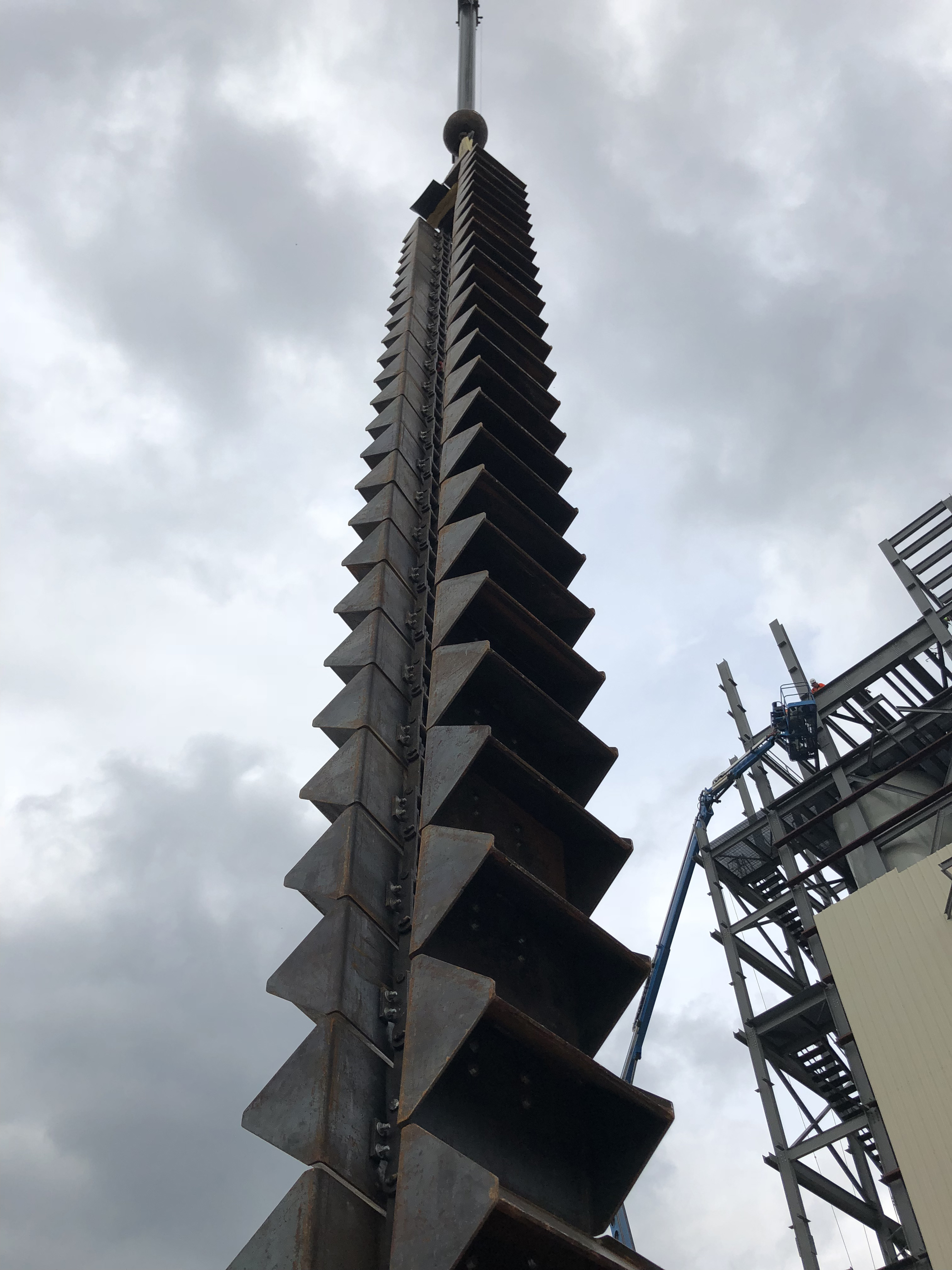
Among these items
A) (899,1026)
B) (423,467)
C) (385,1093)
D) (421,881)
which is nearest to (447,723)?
(421,881)

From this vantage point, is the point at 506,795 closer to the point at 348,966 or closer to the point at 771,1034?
the point at 348,966

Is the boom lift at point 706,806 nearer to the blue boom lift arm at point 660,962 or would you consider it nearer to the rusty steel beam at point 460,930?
the blue boom lift arm at point 660,962

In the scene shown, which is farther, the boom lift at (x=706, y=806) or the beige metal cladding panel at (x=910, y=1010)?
the boom lift at (x=706, y=806)

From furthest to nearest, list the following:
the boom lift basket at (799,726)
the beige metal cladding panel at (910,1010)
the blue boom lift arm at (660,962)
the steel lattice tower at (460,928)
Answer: the blue boom lift arm at (660,962), the boom lift basket at (799,726), the beige metal cladding panel at (910,1010), the steel lattice tower at (460,928)

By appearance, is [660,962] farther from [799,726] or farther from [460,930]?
[460,930]

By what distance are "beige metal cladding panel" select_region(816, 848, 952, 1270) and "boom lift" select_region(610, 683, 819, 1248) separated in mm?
5917

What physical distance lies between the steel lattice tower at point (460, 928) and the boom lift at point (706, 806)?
16.9 metres

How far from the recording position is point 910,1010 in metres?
20.0

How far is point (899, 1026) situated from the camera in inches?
786

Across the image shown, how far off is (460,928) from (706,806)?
1256 inches

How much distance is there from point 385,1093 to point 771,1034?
76.2 ft

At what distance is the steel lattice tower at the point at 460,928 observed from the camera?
300 centimetres

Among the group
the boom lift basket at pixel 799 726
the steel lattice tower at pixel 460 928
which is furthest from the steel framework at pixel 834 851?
the steel lattice tower at pixel 460 928

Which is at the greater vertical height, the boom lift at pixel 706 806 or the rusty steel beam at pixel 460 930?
the boom lift at pixel 706 806
